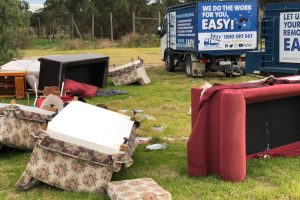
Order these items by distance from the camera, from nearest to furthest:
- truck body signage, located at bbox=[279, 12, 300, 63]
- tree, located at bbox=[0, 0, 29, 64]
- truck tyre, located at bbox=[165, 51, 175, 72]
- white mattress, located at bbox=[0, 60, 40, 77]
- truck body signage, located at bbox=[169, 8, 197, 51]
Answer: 1. truck body signage, located at bbox=[279, 12, 300, 63]
2. white mattress, located at bbox=[0, 60, 40, 77]
3. truck body signage, located at bbox=[169, 8, 197, 51]
4. tree, located at bbox=[0, 0, 29, 64]
5. truck tyre, located at bbox=[165, 51, 175, 72]

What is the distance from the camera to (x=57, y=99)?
26.6 feet

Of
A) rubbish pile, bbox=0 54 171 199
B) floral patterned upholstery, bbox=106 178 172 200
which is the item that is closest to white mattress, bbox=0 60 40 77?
rubbish pile, bbox=0 54 171 199

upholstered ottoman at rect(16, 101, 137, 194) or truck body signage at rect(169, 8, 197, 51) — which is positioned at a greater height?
truck body signage at rect(169, 8, 197, 51)

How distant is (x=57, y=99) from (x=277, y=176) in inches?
140

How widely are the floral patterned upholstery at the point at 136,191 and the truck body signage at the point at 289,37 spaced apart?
273 inches

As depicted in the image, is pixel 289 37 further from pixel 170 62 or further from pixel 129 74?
pixel 170 62

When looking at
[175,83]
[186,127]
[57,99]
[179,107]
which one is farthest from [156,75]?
[57,99]

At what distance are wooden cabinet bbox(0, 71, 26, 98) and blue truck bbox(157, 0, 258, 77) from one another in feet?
19.8

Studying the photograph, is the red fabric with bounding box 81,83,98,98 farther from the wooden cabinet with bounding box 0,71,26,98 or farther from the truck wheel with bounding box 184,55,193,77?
the truck wheel with bounding box 184,55,193,77

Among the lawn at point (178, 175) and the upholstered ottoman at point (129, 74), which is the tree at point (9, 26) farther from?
the lawn at point (178, 175)

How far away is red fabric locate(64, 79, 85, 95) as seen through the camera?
515 inches

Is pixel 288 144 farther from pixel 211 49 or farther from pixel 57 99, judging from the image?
pixel 211 49

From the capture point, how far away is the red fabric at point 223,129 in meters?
5.75

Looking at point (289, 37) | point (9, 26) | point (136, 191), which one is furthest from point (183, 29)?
point (136, 191)
